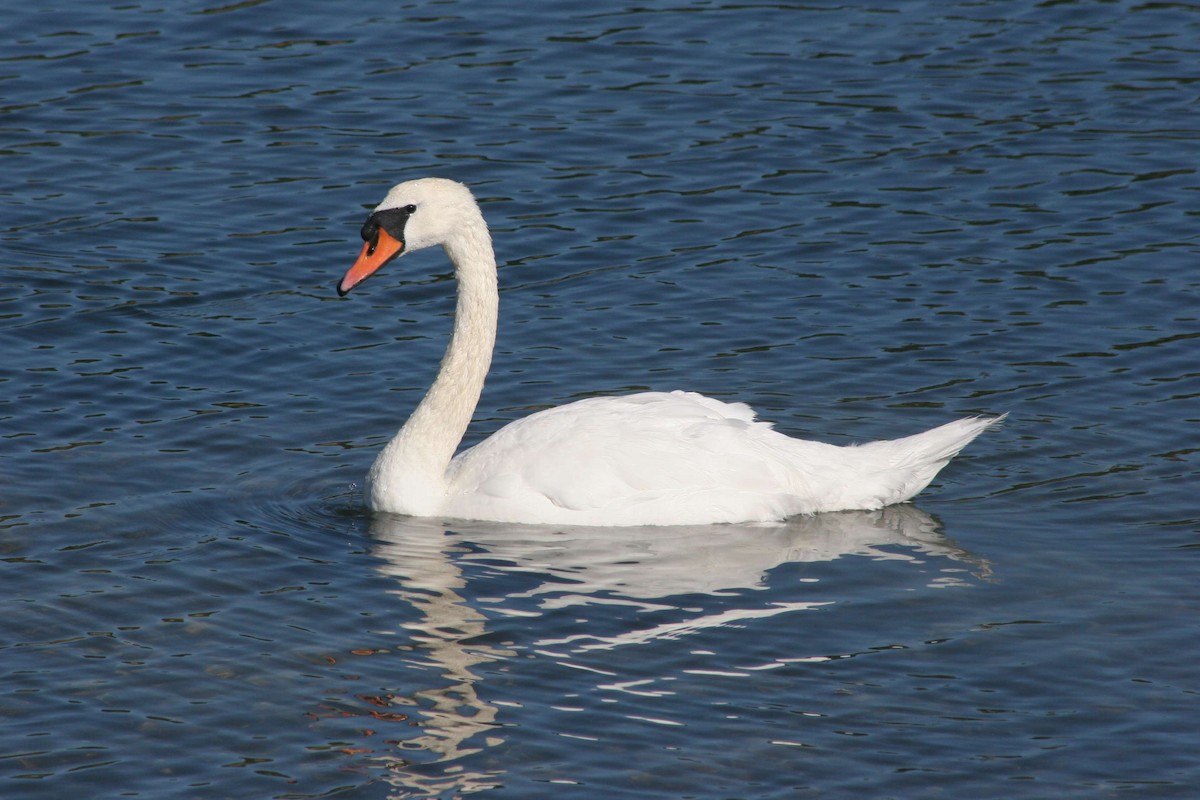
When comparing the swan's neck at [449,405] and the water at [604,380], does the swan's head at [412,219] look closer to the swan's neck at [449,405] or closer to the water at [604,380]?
the swan's neck at [449,405]

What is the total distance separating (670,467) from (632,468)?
21 centimetres

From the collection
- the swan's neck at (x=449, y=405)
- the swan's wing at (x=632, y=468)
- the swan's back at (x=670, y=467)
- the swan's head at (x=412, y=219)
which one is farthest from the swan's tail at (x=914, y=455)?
the swan's head at (x=412, y=219)

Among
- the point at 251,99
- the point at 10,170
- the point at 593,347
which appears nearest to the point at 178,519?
the point at 593,347

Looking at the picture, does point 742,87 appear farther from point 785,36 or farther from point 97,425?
point 97,425

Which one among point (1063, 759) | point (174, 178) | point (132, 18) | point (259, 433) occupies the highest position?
point (132, 18)

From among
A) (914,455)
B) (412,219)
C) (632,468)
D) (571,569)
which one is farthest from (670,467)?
(412,219)

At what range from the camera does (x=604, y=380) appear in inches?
477

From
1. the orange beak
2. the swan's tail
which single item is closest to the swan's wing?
the swan's tail

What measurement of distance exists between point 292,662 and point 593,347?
462 centimetres

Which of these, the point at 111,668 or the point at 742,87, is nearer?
the point at 111,668

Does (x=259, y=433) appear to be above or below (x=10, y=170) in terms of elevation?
below

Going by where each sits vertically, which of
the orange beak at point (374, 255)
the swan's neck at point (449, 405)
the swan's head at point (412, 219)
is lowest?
the swan's neck at point (449, 405)

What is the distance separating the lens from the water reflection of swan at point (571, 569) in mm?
8336

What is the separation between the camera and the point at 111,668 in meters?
8.47
